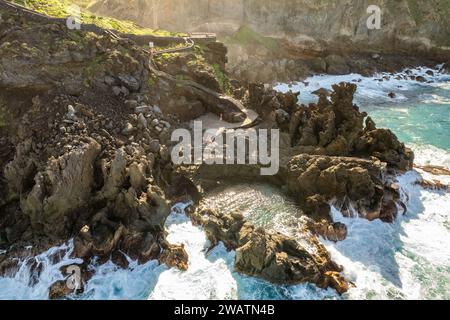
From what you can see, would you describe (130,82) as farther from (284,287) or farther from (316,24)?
(316,24)

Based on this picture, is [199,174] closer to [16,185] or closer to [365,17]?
[16,185]

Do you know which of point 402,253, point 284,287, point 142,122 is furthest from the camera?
point 142,122

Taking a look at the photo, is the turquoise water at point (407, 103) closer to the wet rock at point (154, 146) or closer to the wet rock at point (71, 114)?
the wet rock at point (154, 146)

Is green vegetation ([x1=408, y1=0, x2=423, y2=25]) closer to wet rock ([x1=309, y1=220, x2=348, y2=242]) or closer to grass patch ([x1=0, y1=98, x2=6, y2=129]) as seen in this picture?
wet rock ([x1=309, y1=220, x2=348, y2=242])

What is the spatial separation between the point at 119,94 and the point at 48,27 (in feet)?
22.6

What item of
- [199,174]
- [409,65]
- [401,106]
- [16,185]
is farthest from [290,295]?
[409,65]

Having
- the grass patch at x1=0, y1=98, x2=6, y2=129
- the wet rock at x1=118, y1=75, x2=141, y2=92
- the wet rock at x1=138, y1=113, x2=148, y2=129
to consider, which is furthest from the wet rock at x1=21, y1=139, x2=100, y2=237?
the wet rock at x1=118, y1=75, x2=141, y2=92

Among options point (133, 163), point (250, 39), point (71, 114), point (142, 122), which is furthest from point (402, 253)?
point (250, 39)

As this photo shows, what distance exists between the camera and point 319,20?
224 feet

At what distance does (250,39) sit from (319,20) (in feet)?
40.8

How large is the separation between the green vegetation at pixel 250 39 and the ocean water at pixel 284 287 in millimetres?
43171

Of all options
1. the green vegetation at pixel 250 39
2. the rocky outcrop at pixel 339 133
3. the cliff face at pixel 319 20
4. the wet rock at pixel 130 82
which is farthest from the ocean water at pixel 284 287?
the cliff face at pixel 319 20

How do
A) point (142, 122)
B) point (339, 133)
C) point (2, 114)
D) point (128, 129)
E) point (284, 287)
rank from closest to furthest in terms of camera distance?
point (284, 287)
point (2, 114)
point (128, 129)
point (142, 122)
point (339, 133)

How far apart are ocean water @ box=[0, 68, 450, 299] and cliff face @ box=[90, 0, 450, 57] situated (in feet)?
151
